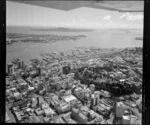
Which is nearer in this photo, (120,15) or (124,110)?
(124,110)

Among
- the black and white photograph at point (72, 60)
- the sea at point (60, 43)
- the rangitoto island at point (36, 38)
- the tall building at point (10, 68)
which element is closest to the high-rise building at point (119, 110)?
the black and white photograph at point (72, 60)

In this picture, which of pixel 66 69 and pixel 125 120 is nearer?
pixel 125 120

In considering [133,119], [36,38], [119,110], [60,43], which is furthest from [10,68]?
[133,119]

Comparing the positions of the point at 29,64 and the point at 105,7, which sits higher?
the point at 105,7

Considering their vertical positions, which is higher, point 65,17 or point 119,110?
point 65,17

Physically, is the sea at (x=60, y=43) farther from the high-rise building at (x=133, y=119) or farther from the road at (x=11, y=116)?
the high-rise building at (x=133, y=119)

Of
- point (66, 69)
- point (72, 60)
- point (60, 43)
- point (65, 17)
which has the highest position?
point (65, 17)

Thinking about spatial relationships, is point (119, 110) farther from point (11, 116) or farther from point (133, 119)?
point (11, 116)

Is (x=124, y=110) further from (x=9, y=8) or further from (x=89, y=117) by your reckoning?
(x=9, y=8)

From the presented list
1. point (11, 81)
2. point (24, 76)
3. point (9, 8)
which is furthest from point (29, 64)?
point (9, 8)
